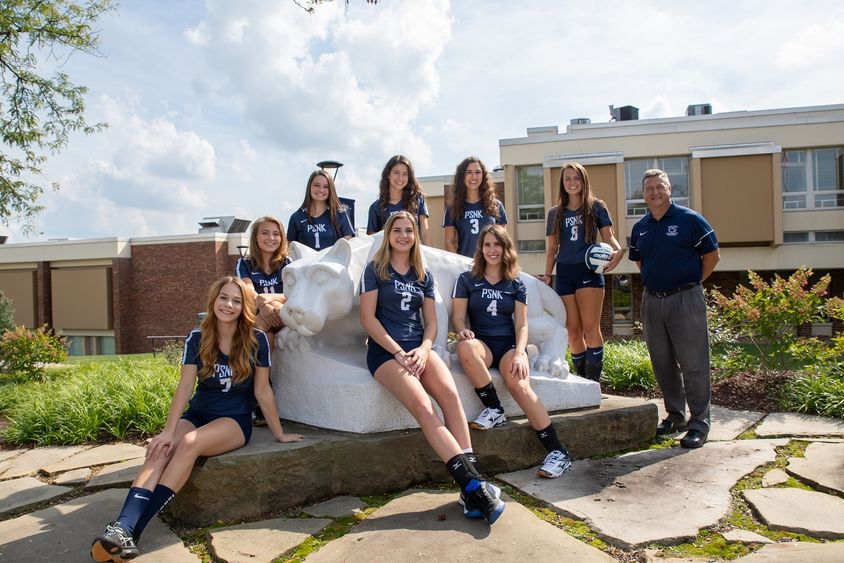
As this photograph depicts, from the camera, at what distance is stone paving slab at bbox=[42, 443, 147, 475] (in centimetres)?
462

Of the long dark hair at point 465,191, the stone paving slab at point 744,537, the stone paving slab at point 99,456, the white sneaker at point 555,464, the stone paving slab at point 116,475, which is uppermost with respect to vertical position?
the long dark hair at point 465,191

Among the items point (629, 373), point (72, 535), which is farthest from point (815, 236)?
point (72, 535)

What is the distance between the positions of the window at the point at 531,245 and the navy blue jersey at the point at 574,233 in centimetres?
1575

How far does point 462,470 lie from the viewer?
10.5ft

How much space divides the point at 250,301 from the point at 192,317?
24964 mm

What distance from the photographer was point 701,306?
451cm

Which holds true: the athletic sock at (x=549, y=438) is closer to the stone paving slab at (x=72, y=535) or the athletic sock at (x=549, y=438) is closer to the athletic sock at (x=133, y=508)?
the stone paving slab at (x=72, y=535)

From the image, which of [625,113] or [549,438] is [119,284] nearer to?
[625,113]

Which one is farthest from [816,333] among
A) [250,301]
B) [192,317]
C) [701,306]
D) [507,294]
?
[192,317]

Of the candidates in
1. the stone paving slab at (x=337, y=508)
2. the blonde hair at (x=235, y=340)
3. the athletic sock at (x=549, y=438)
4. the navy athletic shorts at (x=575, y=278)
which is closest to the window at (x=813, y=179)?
the navy athletic shorts at (x=575, y=278)

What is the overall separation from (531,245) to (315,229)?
1682cm

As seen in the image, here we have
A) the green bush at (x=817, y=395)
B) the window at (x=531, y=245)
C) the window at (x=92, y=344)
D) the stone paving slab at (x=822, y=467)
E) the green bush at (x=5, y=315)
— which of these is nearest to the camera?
the stone paving slab at (x=822, y=467)

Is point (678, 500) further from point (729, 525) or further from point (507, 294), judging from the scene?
point (507, 294)

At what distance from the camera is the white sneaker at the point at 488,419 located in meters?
3.91
